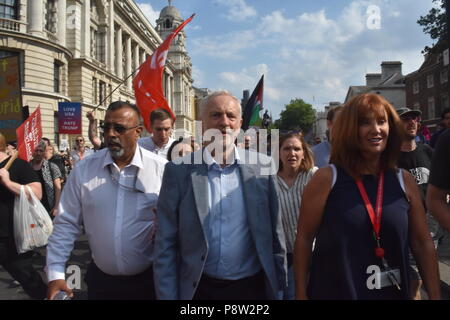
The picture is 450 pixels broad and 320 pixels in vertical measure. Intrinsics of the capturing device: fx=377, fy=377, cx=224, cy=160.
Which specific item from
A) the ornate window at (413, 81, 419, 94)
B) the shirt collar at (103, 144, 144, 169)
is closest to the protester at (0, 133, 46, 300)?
the shirt collar at (103, 144, 144, 169)

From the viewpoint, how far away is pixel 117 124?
243 cm

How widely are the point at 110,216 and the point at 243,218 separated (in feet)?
2.75

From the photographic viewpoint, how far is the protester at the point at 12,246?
12.1 feet

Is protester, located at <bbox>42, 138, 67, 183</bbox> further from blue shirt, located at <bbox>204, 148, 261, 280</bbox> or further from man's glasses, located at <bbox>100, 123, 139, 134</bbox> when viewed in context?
blue shirt, located at <bbox>204, 148, 261, 280</bbox>

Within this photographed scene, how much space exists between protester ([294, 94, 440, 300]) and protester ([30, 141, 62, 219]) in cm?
532

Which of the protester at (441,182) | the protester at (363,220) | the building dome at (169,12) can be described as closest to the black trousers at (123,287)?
the protester at (363,220)

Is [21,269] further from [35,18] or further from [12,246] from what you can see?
[35,18]

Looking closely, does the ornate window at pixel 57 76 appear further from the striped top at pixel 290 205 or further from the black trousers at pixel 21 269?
the striped top at pixel 290 205

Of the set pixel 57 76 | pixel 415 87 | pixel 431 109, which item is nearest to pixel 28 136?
pixel 57 76

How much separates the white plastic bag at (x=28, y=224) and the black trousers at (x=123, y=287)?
5.11ft

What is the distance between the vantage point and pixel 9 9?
2445cm

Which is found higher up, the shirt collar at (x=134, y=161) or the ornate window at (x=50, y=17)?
the ornate window at (x=50, y=17)

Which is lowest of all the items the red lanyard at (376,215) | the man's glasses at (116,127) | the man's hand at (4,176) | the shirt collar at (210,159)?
the red lanyard at (376,215)
